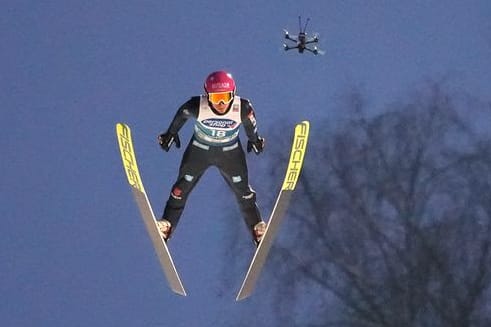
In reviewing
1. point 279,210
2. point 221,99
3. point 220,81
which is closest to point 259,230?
point 279,210

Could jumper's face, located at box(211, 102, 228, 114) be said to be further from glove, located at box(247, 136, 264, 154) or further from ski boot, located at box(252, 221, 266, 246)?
ski boot, located at box(252, 221, 266, 246)

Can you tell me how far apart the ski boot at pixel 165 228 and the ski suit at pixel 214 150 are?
0.13 ft

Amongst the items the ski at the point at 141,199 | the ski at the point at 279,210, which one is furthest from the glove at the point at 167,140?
the ski at the point at 279,210

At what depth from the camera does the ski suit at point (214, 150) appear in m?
9.20

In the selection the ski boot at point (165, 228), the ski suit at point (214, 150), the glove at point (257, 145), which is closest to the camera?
the ski suit at point (214, 150)

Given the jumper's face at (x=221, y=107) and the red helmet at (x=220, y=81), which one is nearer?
the red helmet at (x=220, y=81)

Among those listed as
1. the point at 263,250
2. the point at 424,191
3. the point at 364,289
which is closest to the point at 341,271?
the point at 364,289

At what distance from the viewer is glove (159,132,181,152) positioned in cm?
924

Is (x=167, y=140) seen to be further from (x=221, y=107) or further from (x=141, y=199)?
(x=141, y=199)

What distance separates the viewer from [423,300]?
59.8ft

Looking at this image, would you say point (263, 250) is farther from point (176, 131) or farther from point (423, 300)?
point (423, 300)

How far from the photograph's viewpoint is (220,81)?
8852mm

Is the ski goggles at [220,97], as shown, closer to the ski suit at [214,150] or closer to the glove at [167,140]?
the ski suit at [214,150]

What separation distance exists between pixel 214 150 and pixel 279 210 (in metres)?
0.82
